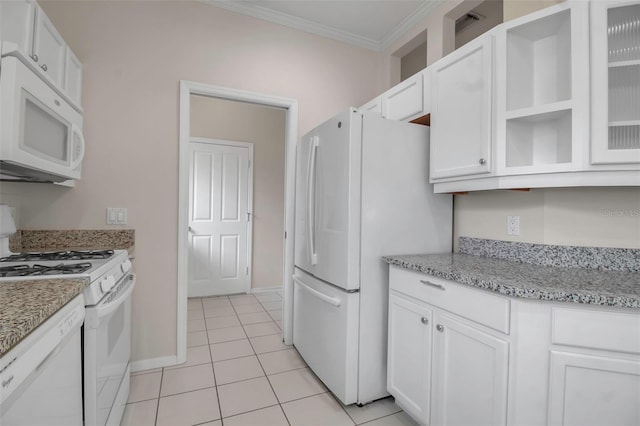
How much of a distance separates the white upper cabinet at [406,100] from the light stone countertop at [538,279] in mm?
1079

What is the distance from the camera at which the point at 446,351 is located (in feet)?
4.66

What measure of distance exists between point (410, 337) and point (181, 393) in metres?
1.51

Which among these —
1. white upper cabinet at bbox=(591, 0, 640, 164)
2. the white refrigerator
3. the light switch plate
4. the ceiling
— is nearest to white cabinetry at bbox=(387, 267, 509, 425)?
the white refrigerator

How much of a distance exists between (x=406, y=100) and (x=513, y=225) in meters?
1.13

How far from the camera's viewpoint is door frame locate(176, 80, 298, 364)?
2.32 m

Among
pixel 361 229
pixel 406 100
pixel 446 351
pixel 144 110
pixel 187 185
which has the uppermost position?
pixel 406 100

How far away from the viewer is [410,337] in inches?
63.9

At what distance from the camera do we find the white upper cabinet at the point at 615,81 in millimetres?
1293

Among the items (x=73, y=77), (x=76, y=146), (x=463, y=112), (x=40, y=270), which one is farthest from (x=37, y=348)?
(x=463, y=112)

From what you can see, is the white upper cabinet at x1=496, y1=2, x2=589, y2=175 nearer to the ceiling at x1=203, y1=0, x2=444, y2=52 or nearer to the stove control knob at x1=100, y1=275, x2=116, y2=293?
the ceiling at x1=203, y1=0, x2=444, y2=52

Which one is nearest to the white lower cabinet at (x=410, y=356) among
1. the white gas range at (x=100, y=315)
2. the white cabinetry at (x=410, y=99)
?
the white cabinetry at (x=410, y=99)

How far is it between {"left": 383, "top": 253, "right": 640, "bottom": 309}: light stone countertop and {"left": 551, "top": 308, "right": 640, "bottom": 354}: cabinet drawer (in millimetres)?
50

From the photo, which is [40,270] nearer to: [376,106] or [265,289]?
[376,106]

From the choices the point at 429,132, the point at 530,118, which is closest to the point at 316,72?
the point at 429,132
